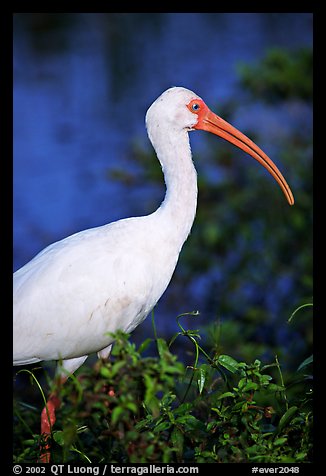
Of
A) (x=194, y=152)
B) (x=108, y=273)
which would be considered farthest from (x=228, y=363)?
(x=194, y=152)

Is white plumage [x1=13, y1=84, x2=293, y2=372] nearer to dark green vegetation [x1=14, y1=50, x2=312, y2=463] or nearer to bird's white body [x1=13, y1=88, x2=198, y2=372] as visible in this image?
bird's white body [x1=13, y1=88, x2=198, y2=372]

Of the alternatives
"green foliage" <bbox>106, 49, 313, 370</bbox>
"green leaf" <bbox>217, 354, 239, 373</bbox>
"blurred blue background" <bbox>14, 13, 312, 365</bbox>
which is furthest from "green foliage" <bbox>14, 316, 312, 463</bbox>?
"green foliage" <bbox>106, 49, 313, 370</bbox>

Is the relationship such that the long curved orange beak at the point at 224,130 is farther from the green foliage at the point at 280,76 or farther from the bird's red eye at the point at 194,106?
the green foliage at the point at 280,76

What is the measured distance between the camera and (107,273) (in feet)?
13.7

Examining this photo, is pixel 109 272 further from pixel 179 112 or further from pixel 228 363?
pixel 179 112

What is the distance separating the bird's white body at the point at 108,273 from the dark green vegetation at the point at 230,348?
0.39 meters

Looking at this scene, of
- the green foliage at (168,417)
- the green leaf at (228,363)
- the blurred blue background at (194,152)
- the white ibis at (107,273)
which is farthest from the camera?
the blurred blue background at (194,152)

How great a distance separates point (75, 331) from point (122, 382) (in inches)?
42.6

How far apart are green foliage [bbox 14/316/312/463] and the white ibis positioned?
0.41 meters

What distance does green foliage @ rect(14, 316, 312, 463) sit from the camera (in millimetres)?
3195

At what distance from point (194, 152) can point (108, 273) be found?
5.16m

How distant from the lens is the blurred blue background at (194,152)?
7.54 m

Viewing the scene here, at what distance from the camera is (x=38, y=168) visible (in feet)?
33.1

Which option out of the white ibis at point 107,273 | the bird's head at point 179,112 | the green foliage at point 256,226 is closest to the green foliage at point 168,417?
the white ibis at point 107,273
